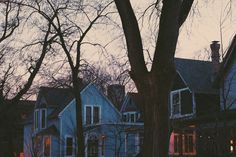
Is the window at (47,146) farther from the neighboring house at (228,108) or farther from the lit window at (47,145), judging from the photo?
the neighboring house at (228,108)

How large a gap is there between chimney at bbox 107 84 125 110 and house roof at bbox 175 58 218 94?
23.6 metres

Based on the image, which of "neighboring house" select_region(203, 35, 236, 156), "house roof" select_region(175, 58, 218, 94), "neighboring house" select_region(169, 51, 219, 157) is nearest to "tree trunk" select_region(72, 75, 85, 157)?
"neighboring house" select_region(203, 35, 236, 156)

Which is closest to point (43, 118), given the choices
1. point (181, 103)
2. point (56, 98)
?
point (56, 98)

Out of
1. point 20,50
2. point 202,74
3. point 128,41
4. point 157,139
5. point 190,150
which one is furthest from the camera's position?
point 202,74

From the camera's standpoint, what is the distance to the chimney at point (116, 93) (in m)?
65.6

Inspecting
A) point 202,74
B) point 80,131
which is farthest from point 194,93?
point 80,131

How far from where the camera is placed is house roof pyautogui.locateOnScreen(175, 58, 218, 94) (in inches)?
1533

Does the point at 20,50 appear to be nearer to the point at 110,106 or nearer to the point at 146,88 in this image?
the point at 146,88

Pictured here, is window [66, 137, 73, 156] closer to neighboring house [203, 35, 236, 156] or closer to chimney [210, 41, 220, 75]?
chimney [210, 41, 220, 75]

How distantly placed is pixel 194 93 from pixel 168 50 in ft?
98.9

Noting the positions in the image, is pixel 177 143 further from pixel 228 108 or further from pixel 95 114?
pixel 95 114

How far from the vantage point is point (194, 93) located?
126ft

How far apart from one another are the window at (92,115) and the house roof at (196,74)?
13.0 m

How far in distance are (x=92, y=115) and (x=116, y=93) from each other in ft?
50.8
